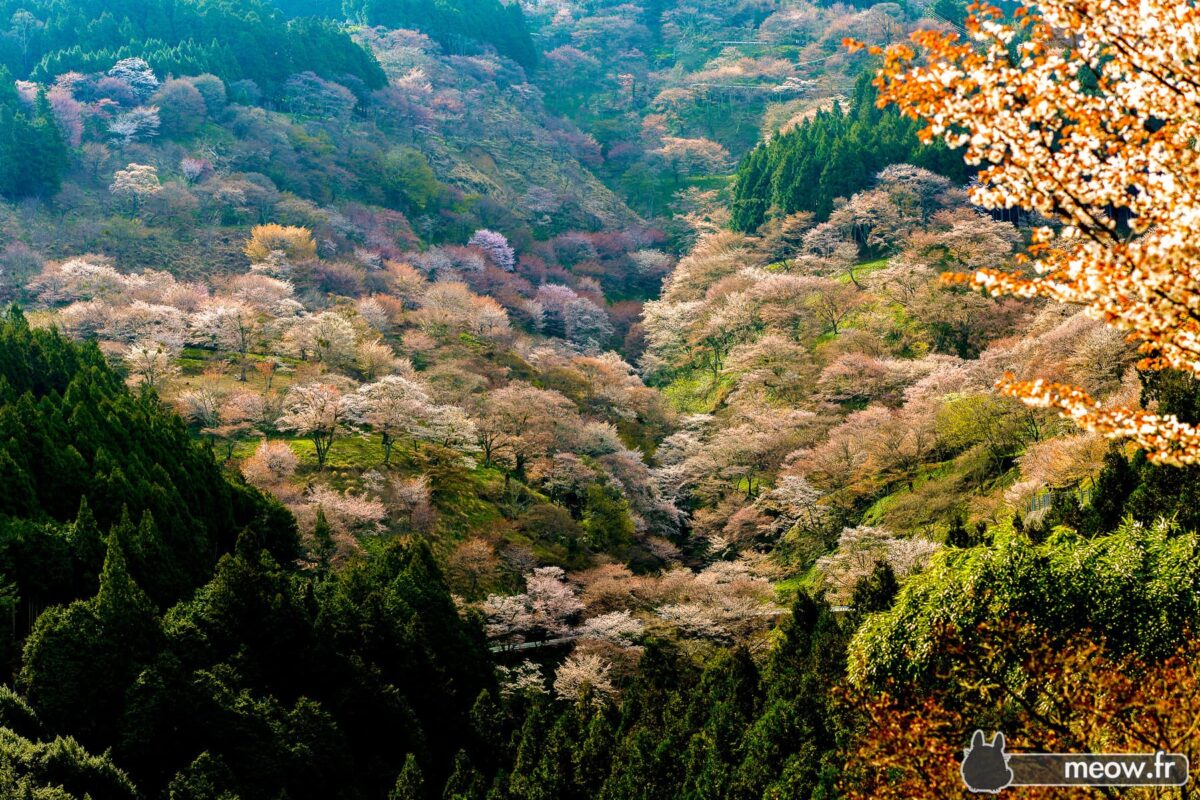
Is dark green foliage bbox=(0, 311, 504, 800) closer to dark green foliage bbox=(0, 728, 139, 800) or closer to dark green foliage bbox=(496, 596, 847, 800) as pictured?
dark green foliage bbox=(0, 728, 139, 800)

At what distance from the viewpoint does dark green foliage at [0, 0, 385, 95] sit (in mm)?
104062

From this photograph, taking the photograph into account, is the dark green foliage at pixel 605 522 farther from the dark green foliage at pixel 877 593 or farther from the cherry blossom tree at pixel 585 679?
the dark green foliage at pixel 877 593

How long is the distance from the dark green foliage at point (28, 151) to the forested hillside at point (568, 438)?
0.36 metres

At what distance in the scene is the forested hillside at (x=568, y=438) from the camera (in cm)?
1453

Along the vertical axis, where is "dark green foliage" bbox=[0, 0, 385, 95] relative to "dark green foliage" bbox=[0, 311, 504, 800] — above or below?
above

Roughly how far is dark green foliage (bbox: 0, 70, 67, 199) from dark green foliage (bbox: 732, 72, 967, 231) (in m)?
61.0

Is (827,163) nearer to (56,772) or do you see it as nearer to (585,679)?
(585,679)

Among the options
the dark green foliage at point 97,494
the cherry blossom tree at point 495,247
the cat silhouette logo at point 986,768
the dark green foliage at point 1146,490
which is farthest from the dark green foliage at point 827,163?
the cat silhouette logo at point 986,768

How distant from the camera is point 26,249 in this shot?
241 feet

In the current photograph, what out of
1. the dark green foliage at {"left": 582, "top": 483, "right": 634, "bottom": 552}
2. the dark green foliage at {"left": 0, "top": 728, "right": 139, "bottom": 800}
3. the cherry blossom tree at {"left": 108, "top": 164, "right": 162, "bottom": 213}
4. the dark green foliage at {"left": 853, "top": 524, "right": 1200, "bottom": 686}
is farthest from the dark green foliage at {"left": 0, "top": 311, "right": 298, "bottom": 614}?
the cherry blossom tree at {"left": 108, "top": 164, "right": 162, "bottom": 213}

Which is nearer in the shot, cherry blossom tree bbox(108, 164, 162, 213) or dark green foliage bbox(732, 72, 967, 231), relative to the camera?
cherry blossom tree bbox(108, 164, 162, 213)

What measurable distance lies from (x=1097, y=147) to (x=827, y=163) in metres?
84.6

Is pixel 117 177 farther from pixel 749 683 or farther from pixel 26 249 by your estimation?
pixel 749 683

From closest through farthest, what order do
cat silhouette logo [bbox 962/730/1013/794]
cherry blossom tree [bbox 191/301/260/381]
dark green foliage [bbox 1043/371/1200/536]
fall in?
cat silhouette logo [bbox 962/730/1013/794]
dark green foliage [bbox 1043/371/1200/536]
cherry blossom tree [bbox 191/301/260/381]
